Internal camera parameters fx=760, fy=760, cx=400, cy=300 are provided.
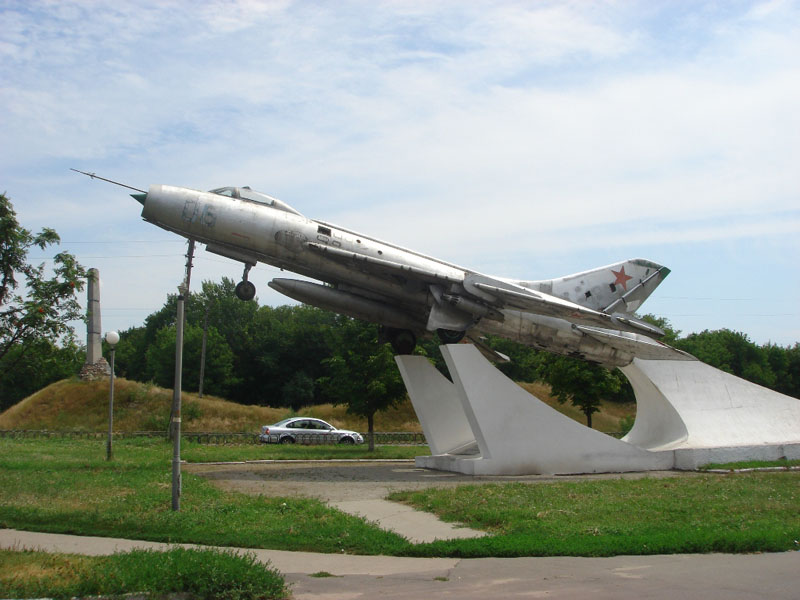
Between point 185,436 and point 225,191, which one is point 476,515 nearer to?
point 225,191

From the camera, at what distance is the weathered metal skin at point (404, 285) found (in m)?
19.8

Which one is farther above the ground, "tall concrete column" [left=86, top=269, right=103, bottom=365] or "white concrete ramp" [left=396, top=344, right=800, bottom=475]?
"tall concrete column" [left=86, top=269, right=103, bottom=365]

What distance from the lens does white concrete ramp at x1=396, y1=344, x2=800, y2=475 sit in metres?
20.0

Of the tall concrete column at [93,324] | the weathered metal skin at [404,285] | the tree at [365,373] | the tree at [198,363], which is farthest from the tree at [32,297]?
the tree at [198,363]

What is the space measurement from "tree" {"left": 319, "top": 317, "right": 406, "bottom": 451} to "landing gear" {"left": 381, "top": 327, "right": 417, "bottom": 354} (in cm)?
770

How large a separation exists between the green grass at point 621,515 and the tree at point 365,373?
14.9 metres

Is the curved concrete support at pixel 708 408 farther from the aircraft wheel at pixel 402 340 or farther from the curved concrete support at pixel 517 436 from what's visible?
the aircraft wheel at pixel 402 340

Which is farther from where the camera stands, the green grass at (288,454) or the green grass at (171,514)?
the green grass at (288,454)

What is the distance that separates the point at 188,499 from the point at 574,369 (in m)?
24.0

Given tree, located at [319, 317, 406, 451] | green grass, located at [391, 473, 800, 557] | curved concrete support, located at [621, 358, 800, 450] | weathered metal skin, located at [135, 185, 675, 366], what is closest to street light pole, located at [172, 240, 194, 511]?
green grass, located at [391, 473, 800, 557]

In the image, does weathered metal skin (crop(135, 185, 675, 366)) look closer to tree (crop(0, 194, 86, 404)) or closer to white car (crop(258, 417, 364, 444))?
tree (crop(0, 194, 86, 404))

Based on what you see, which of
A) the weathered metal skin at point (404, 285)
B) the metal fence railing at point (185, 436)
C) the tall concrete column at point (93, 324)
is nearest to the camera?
the weathered metal skin at point (404, 285)

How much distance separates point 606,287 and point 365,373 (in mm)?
11747

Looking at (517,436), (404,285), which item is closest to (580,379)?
(517,436)
